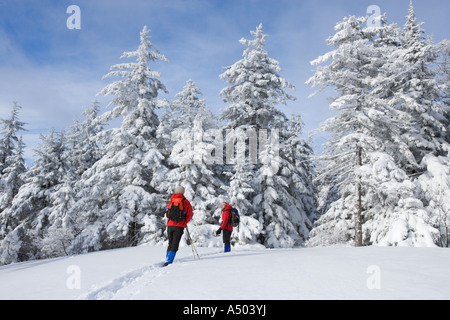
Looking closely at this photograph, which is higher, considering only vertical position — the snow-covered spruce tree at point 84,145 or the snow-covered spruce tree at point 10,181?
the snow-covered spruce tree at point 84,145

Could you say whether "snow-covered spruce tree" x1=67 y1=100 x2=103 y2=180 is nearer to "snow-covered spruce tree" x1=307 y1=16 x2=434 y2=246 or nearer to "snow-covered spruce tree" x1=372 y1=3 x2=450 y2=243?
"snow-covered spruce tree" x1=307 y1=16 x2=434 y2=246

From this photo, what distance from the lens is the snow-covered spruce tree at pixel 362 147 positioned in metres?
14.2

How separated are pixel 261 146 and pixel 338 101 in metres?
7.16

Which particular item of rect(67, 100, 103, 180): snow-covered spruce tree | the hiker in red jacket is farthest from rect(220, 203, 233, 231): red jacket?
rect(67, 100, 103, 180): snow-covered spruce tree

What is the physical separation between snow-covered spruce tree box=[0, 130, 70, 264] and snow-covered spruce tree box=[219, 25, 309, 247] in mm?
14534

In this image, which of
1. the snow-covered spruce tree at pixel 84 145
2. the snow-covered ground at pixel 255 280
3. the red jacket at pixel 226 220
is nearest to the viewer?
the snow-covered ground at pixel 255 280

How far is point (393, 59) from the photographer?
18.1 meters

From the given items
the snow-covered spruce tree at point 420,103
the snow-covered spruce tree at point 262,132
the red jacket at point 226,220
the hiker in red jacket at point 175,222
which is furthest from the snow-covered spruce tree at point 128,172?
the snow-covered spruce tree at point 420,103

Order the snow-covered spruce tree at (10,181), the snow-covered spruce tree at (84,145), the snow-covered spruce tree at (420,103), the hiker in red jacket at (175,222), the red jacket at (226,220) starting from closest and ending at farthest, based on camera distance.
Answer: the hiker in red jacket at (175,222), the red jacket at (226,220), the snow-covered spruce tree at (420,103), the snow-covered spruce tree at (10,181), the snow-covered spruce tree at (84,145)

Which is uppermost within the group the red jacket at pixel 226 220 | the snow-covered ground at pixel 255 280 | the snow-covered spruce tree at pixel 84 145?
the snow-covered spruce tree at pixel 84 145

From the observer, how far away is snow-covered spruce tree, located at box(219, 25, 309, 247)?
18.9 metres

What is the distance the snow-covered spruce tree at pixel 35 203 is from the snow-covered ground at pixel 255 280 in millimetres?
18287

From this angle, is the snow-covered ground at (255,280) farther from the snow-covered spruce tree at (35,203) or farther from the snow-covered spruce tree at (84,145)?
the snow-covered spruce tree at (84,145)
